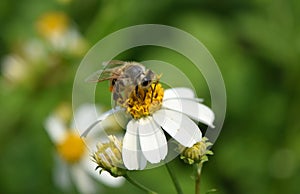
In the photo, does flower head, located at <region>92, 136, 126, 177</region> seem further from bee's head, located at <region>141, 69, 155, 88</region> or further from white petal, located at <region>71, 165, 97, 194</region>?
white petal, located at <region>71, 165, 97, 194</region>

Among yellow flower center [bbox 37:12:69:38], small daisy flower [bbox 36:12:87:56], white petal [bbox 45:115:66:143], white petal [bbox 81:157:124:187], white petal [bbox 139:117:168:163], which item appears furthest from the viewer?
yellow flower center [bbox 37:12:69:38]

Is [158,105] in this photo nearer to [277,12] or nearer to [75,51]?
[75,51]

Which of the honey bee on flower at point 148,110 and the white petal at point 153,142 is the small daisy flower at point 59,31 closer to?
the honey bee on flower at point 148,110

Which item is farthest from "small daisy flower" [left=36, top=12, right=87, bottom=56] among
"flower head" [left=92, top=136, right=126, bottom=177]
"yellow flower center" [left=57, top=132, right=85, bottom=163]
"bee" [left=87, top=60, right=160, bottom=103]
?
"flower head" [left=92, top=136, right=126, bottom=177]

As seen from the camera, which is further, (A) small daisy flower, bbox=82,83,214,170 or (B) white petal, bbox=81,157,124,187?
(B) white petal, bbox=81,157,124,187

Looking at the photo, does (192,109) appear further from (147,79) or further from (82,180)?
(82,180)

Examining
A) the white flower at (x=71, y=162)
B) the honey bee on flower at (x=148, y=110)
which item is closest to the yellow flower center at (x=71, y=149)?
the white flower at (x=71, y=162)

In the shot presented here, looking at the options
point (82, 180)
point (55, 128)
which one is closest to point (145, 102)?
point (82, 180)
